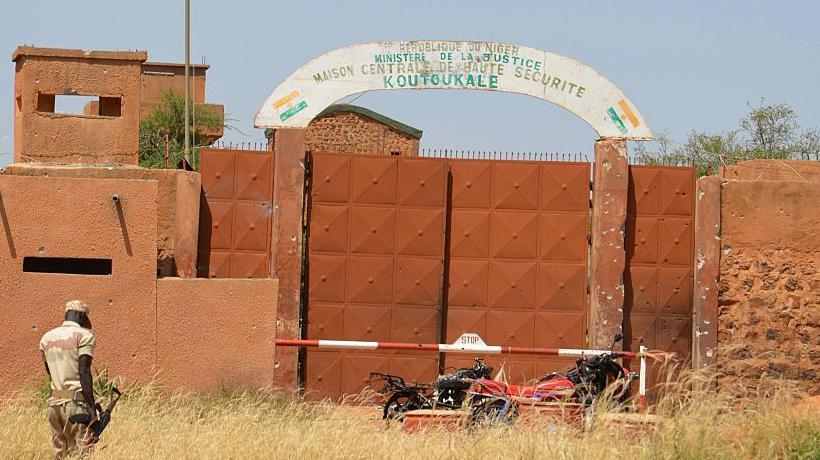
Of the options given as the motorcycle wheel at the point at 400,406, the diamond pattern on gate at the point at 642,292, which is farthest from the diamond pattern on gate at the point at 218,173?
the diamond pattern on gate at the point at 642,292

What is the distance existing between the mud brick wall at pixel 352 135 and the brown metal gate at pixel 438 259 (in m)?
13.0

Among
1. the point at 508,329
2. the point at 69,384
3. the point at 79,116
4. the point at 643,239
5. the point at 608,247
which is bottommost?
the point at 69,384

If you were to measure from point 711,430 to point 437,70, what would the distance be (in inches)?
256

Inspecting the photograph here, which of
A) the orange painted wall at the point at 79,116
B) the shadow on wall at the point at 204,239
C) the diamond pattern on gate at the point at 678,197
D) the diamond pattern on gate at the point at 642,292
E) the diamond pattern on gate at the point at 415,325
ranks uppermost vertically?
the orange painted wall at the point at 79,116

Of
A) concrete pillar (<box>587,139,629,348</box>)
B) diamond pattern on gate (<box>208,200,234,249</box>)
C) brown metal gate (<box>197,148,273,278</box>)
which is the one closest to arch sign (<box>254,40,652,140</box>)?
concrete pillar (<box>587,139,629,348</box>)

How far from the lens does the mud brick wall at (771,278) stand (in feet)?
51.6

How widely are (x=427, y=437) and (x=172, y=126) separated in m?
23.7

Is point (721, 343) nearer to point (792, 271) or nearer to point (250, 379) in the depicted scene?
point (792, 271)

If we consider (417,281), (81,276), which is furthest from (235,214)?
(81,276)

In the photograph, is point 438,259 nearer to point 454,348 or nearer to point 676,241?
point 454,348

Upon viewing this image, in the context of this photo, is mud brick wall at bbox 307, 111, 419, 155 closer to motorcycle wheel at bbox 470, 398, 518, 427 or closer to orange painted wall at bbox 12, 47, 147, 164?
orange painted wall at bbox 12, 47, 147, 164

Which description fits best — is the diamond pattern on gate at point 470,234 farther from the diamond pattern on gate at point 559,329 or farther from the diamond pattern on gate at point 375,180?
the diamond pattern on gate at point 559,329

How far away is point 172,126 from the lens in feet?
112

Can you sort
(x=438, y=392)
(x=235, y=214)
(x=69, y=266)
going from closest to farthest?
1. (x=438, y=392)
2. (x=69, y=266)
3. (x=235, y=214)
